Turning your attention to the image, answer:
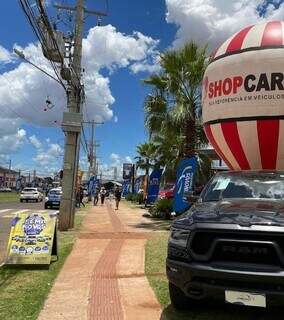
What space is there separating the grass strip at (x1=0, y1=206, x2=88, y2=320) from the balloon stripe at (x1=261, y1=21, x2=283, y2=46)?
249 inches

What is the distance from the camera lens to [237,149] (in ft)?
40.0

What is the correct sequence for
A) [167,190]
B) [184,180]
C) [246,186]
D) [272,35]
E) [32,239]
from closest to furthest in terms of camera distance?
[246,186], [32,239], [272,35], [184,180], [167,190]

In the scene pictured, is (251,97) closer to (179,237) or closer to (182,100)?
(179,237)

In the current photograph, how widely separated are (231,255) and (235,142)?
667 cm

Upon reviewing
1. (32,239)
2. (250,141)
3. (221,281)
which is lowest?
(221,281)

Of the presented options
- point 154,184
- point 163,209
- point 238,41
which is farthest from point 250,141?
point 154,184

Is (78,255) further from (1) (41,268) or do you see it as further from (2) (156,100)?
(2) (156,100)

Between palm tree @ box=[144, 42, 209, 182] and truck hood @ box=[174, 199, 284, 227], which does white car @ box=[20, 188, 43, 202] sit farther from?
truck hood @ box=[174, 199, 284, 227]

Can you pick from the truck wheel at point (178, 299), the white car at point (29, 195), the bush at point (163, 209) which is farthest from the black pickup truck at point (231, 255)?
the white car at point (29, 195)

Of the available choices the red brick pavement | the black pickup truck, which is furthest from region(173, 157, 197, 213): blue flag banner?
the black pickup truck

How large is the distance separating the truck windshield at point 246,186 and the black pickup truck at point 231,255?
Result: 97 centimetres

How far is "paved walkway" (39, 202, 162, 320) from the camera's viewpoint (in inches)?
270

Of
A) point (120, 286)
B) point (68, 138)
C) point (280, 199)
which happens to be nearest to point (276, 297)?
point (280, 199)

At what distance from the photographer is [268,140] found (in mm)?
11594
